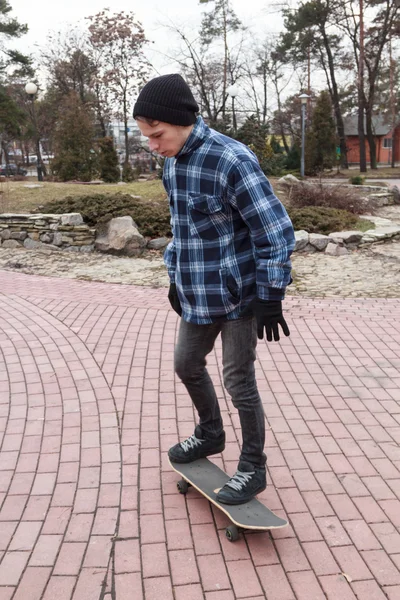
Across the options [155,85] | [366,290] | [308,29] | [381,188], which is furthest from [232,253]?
[308,29]

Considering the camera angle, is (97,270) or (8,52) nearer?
(97,270)

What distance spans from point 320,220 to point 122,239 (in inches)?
153

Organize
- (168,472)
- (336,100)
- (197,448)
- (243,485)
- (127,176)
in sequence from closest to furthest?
(243,485), (197,448), (168,472), (127,176), (336,100)

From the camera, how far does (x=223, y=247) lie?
2.26m

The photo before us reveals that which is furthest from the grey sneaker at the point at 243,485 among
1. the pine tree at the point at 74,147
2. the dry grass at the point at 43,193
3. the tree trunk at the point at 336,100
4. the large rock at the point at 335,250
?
the tree trunk at the point at 336,100

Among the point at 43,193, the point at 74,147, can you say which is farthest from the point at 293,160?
the point at 43,193

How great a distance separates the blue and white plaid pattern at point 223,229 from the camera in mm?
2123

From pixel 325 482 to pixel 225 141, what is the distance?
1763 millimetres

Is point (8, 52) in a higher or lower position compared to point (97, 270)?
higher

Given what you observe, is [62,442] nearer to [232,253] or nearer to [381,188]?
[232,253]

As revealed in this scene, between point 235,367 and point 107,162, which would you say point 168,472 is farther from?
point 107,162

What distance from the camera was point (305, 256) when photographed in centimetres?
927

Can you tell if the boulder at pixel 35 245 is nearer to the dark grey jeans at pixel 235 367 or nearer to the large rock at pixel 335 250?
the large rock at pixel 335 250

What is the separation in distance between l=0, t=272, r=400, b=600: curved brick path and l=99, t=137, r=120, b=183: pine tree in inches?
627
